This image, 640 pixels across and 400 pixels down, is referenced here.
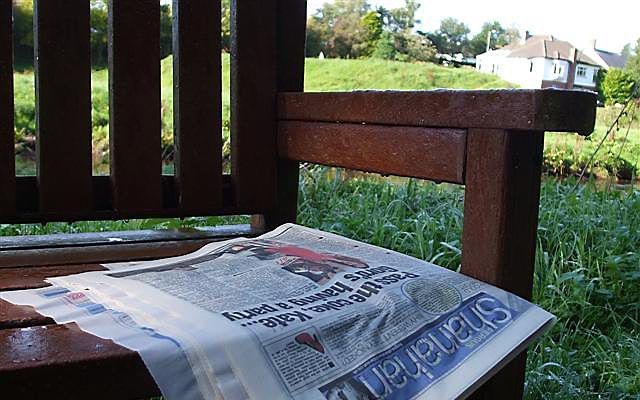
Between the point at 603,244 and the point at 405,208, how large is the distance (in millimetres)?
813

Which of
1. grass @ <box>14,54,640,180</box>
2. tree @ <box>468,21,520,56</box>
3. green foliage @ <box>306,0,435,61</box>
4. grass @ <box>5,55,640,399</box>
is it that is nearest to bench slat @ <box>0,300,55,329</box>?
grass @ <box>14,54,640,180</box>

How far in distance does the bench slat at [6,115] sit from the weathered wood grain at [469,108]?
48 cm

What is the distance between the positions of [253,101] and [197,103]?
10cm

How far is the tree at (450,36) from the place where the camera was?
1100cm

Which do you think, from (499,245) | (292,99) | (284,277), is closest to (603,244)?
(292,99)

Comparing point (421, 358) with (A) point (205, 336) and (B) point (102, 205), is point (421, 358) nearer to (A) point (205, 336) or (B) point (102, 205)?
(A) point (205, 336)

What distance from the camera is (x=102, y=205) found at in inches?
46.7

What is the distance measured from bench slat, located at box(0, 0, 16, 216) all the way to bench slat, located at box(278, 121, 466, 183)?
45cm

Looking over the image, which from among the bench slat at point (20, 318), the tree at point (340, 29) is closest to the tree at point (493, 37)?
the tree at point (340, 29)

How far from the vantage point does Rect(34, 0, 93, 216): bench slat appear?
3.66 feet

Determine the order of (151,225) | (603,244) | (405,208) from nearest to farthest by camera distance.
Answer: (151,225) → (603,244) → (405,208)

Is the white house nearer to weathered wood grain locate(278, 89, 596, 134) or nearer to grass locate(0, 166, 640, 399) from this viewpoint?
grass locate(0, 166, 640, 399)

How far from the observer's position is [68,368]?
1.94 ft

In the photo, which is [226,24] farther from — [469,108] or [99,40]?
[469,108]
